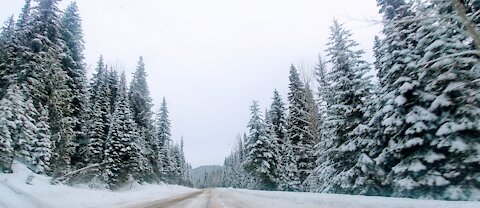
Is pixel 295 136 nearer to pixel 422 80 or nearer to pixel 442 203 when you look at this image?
pixel 422 80

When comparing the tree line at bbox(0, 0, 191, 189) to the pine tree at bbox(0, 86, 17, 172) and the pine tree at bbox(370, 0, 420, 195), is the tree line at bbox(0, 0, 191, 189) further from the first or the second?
the pine tree at bbox(370, 0, 420, 195)

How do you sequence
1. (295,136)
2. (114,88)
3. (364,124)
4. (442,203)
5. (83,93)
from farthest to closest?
1. (114,88)
2. (295,136)
3. (83,93)
4. (364,124)
5. (442,203)

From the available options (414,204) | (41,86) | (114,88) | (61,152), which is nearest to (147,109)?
(114,88)

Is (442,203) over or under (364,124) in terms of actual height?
under

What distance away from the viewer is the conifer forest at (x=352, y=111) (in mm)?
11391

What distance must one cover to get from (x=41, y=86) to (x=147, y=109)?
27214 mm

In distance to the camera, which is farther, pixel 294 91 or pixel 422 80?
pixel 294 91

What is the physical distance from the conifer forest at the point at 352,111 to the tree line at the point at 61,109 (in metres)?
0.10

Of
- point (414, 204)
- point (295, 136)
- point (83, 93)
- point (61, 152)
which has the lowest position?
point (414, 204)

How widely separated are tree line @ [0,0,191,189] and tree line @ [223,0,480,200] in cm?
1382

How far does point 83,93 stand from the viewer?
2986 centimetres

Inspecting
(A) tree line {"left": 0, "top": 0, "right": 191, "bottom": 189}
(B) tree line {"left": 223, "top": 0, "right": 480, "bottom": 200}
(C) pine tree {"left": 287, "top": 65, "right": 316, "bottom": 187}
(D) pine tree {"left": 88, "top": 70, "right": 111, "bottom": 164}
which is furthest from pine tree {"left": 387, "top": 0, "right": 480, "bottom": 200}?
(D) pine tree {"left": 88, "top": 70, "right": 111, "bottom": 164}

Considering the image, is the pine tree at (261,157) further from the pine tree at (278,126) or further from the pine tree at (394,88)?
the pine tree at (394,88)

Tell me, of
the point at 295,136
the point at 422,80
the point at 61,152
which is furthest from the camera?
the point at 295,136
